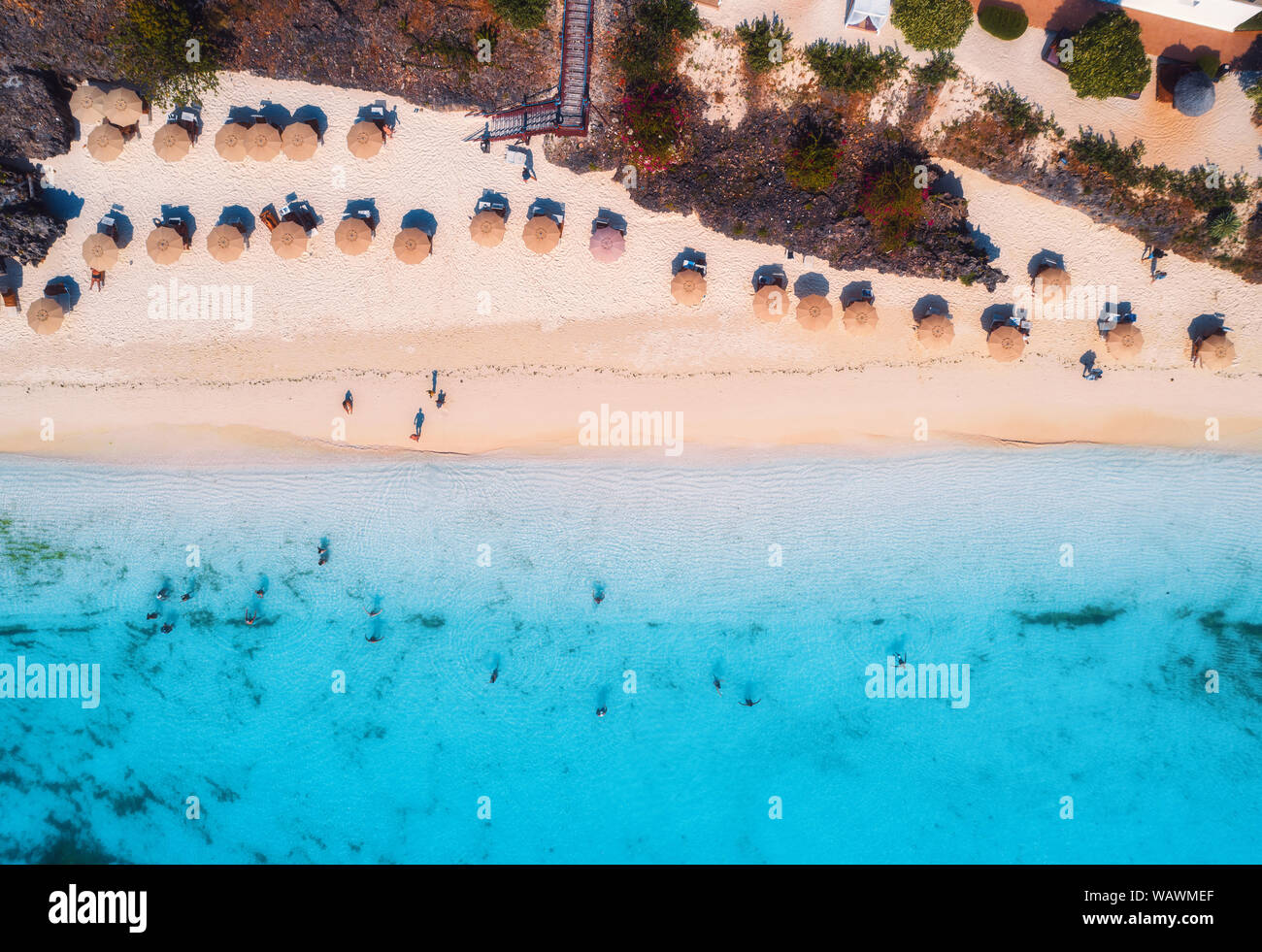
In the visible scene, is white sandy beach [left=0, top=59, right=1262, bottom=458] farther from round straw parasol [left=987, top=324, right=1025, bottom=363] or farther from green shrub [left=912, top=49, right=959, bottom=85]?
green shrub [left=912, top=49, right=959, bottom=85]

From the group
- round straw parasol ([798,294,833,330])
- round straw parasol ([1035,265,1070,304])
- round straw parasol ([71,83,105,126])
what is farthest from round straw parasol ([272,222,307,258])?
round straw parasol ([1035,265,1070,304])

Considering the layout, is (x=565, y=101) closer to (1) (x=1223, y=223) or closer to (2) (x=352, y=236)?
(2) (x=352, y=236)

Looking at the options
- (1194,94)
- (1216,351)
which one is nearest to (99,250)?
(1194,94)

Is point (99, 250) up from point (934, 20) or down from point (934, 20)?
down

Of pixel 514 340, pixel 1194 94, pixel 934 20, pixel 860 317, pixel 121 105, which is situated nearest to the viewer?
pixel 1194 94

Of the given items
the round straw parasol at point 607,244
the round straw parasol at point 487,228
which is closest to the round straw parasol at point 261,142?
the round straw parasol at point 487,228

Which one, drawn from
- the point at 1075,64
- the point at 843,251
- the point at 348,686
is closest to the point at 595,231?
the point at 843,251

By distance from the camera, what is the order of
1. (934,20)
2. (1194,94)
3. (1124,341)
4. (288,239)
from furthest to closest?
(1124,341), (288,239), (934,20), (1194,94)
